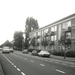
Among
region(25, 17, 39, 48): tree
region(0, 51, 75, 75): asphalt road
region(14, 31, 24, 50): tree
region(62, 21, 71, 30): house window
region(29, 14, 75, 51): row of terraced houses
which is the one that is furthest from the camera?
region(14, 31, 24, 50): tree

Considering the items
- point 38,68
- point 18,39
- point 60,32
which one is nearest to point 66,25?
point 60,32

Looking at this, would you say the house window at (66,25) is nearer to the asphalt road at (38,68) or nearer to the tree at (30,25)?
the asphalt road at (38,68)

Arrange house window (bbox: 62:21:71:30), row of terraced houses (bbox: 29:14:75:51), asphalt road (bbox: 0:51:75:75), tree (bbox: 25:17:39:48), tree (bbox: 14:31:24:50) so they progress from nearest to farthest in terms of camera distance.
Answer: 1. asphalt road (bbox: 0:51:75:75)
2. row of terraced houses (bbox: 29:14:75:51)
3. house window (bbox: 62:21:71:30)
4. tree (bbox: 25:17:39:48)
5. tree (bbox: 14:31:24:50)

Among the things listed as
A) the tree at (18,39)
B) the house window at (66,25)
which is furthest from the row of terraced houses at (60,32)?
the tree at (18,39)

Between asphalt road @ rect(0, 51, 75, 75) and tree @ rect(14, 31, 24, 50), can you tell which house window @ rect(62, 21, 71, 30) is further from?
tree @ rect(14, 31, 24, 50)

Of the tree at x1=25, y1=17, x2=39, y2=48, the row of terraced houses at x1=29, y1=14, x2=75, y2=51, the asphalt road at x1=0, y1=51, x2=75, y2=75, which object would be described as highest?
the tree at x1=25, y1=17, x2=39, y2=48

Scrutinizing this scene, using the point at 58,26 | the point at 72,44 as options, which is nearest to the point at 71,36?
the point at 72,44

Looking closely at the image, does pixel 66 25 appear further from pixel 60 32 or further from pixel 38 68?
pixel 38 68

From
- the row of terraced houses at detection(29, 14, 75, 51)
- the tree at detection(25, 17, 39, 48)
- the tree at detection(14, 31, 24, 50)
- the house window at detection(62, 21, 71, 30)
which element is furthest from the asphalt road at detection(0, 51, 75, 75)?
the tree at detection(14, 31, 24, 50)

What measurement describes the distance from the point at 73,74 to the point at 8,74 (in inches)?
161

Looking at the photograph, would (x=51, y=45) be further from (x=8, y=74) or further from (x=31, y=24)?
(x=8, y=74)

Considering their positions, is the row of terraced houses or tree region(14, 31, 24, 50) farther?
tree region(14, 31, 24, 50)

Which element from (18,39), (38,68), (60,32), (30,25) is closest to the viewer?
(38,68)

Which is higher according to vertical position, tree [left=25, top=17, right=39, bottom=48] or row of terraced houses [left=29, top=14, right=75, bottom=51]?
tree [left=25, top=17, right=39, bottom=48]
